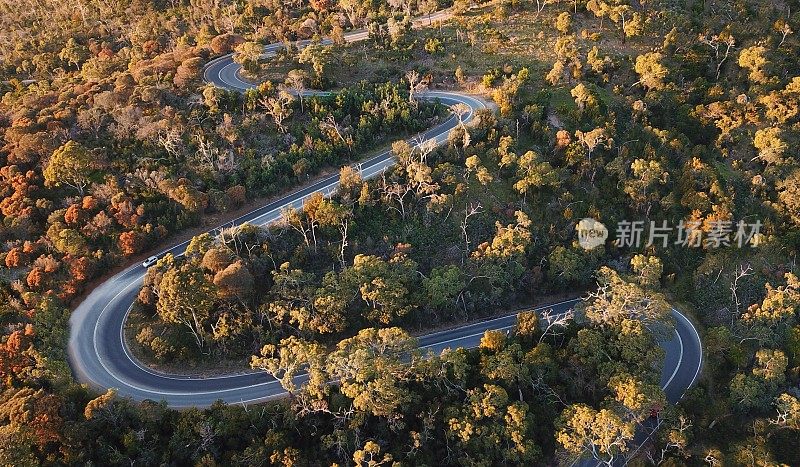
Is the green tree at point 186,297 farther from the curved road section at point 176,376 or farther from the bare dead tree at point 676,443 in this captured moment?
the bare dead tree at point 676,443

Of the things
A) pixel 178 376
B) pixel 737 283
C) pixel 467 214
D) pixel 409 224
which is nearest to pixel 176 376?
pixel 178 376

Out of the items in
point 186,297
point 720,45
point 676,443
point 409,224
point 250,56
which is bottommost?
point 676,443

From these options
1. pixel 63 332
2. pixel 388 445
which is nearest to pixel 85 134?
pixel 63 332

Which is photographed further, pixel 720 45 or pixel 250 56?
pixel 720 45

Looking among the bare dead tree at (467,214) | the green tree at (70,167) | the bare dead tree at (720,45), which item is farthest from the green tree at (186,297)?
the bare dead tree at (720,45)

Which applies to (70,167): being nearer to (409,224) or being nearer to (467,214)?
(409,224)

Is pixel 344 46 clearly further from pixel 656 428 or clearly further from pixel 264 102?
pixel 656 428

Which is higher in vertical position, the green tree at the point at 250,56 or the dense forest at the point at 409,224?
the green tree at the point at 250,56
